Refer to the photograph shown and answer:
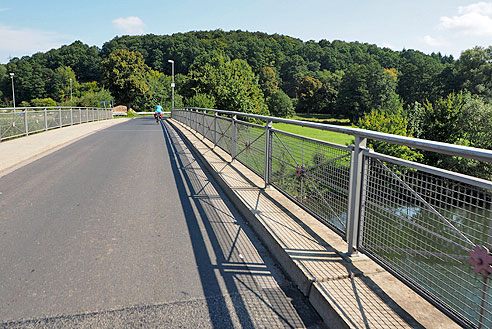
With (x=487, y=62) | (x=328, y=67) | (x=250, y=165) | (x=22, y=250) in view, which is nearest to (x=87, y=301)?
(x=22, y=250)

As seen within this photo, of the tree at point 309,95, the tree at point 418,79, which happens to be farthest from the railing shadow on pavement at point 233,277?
the tree at point 309,95

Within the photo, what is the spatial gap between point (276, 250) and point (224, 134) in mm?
7129

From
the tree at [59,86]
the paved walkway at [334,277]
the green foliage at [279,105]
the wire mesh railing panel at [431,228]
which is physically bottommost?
the paved walkway at [334,277]

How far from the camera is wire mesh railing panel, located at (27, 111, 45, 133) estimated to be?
1784cm

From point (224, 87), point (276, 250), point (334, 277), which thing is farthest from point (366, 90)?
point (334, 277)

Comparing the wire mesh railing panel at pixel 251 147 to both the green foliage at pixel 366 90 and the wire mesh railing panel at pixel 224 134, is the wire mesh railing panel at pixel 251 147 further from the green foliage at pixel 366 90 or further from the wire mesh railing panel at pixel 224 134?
the green foliage at pixel 366 90

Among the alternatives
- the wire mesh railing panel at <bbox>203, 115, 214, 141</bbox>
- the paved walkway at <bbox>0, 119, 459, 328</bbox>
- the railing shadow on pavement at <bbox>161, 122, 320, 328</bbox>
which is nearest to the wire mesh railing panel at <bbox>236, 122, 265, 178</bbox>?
the paved walkway at <bbox>0, 119, 459, 328</bbox>

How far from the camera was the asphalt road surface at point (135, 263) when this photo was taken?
9.71ft

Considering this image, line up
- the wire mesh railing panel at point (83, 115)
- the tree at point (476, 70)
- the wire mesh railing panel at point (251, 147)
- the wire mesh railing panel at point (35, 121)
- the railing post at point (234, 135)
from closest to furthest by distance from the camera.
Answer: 1. the wire mesh railing panel at point (251, 147)
2. the railing post at point (234, 135)
3. the wire mesh railing panel at point (35, 121)
4. the wire mesh railing panel at point (83, 115)
5. the tree at point (476, 70)

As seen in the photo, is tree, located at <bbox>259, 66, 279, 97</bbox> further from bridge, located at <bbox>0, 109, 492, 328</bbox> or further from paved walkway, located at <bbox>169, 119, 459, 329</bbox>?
paved walkway, located at <bbox>169, 119, 459, 329</bbox>

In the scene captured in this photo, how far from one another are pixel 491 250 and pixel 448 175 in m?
0.52

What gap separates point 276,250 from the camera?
162 inches

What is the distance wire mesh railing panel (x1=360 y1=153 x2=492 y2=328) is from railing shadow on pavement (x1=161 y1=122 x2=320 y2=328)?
945mm

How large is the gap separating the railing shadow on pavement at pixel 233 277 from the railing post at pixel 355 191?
78 cm
